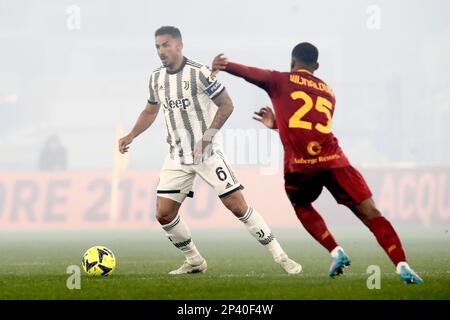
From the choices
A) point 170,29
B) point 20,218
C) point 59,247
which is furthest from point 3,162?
point 170,29

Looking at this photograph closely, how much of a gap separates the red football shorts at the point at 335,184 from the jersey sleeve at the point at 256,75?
2.70 feet

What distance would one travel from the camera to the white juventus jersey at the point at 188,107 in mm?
10578

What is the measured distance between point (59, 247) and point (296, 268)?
912 cm

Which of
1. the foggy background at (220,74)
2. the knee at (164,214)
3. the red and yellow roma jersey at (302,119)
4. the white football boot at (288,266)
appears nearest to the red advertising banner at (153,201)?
the foggy background at (220,74)

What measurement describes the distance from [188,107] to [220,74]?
3145 centimetres

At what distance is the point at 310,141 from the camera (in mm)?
8922

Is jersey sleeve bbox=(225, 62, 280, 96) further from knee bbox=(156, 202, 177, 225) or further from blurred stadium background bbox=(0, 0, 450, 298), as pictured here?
blurred stadium background bbox=(0, 0, 450, 298)

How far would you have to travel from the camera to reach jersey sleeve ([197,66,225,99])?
10.5 m

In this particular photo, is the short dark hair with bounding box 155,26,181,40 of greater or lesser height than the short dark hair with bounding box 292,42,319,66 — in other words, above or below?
above

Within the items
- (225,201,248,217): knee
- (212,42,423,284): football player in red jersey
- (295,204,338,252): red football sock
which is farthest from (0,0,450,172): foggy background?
(212,42,423,284): football player in red jersey

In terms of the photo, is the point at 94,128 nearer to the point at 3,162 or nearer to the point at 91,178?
the point at 3,162

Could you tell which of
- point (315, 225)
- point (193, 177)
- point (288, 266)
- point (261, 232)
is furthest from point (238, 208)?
point (315, 225)

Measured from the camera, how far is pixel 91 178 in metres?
29.5

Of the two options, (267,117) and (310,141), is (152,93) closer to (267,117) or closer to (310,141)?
(267,117)
